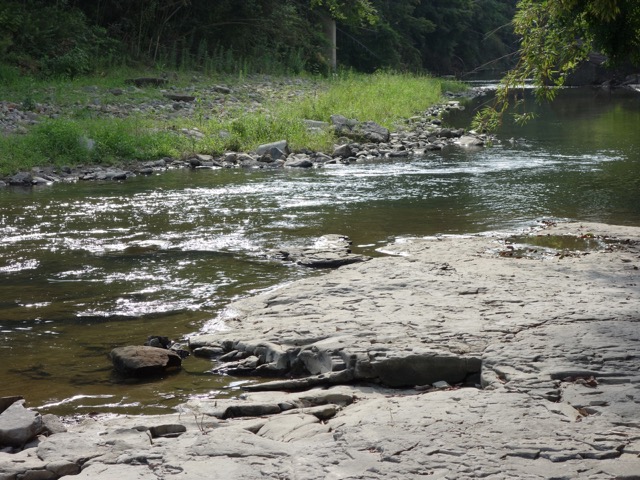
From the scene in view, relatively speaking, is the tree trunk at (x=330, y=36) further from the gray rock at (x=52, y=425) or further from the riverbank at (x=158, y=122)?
the gray rock at (x=52, y=425)

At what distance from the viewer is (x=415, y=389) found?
17.4ft

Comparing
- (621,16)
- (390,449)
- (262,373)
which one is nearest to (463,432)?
(390,449)

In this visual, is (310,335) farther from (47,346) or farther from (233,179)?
(233,179)

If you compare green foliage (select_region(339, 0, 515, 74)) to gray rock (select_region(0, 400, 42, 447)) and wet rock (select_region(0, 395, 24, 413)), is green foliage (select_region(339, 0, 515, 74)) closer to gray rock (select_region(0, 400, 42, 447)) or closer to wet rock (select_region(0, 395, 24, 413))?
wet rock (select_region(0, 395, 24, 413))

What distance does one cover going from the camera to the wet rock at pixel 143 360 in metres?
5.89

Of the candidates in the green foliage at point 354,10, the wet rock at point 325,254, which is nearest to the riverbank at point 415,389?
the wet rock at point 325,254

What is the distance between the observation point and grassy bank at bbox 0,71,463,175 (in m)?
16.6

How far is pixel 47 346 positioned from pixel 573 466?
4171mm

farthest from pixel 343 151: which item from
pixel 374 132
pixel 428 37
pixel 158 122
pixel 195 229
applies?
pixel 428 37

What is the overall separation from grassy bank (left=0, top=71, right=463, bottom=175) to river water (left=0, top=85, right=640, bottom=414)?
5.37ft

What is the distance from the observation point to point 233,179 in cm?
1547

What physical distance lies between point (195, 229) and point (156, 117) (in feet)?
30.3

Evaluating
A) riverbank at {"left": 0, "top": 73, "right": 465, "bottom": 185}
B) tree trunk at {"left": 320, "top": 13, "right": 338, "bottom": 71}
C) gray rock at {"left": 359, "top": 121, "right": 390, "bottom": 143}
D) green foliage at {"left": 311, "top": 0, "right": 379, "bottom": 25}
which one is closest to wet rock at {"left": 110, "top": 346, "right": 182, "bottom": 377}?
riverbank at {"left": 0, "top": 73, "right": 465, "bottom": 185}

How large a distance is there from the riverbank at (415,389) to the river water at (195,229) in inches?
23.7
